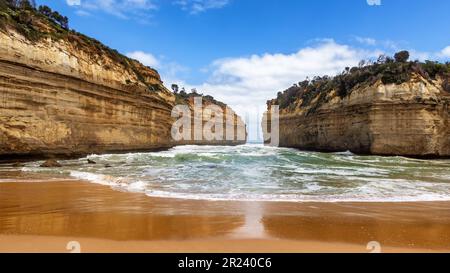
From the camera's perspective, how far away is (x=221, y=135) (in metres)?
69.4

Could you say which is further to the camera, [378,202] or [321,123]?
[321,123]

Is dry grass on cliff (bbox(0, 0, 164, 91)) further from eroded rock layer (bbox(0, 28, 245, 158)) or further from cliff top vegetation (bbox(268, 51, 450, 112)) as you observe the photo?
cliff top vegetation (bbox(268, 51, 450, 112))

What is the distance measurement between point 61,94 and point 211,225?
16637 millimetres

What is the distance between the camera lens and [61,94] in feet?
57.9

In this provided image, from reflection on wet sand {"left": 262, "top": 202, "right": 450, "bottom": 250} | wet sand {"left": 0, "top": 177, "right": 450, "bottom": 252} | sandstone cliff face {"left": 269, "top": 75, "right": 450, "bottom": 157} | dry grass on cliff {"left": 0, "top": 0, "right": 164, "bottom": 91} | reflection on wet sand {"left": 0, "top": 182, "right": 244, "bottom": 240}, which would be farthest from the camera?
sandstone cliff face {"left": 269, "top": 75, "right": 450, "bottom": 157}

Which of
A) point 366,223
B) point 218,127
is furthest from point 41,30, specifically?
point 218,127

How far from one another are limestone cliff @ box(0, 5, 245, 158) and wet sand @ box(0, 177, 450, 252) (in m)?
10.1

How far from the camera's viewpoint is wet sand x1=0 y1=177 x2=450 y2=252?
3.56 meters

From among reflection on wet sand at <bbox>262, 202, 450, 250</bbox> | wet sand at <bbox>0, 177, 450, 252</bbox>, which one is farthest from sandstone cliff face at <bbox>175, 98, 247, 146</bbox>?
reflection on wet sand at <bbox>262, 202, 450, 250</bbox>
